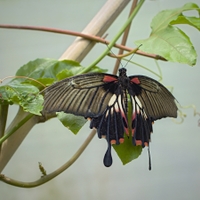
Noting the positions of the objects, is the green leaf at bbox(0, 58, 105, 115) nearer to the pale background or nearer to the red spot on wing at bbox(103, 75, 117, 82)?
the red spot on wing at bbox(103, 75, 117, 82)

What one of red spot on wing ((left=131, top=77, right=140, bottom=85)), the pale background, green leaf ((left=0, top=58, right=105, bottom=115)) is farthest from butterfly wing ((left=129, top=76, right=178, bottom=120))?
the pale background

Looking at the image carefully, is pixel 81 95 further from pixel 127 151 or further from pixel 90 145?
pixel 90 145

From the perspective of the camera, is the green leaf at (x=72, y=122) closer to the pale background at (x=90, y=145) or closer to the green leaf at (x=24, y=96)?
the green leaf at (x=24, y=96)

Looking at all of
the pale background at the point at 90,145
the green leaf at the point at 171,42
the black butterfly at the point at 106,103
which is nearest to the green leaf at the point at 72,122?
the black butterfly at the point at 106,103

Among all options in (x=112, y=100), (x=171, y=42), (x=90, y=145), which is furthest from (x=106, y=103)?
(x=90, y=145)

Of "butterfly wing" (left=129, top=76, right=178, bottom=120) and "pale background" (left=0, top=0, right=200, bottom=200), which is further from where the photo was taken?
"pale background" (left=0, top=0, right=200, bottom=200)

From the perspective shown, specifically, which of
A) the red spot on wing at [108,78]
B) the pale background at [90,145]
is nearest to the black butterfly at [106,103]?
the red spot on wing at [108,78]

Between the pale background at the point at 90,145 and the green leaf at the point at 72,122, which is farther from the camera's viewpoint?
the pale background at the point at 90,145

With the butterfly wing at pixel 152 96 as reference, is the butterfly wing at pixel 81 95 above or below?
below
